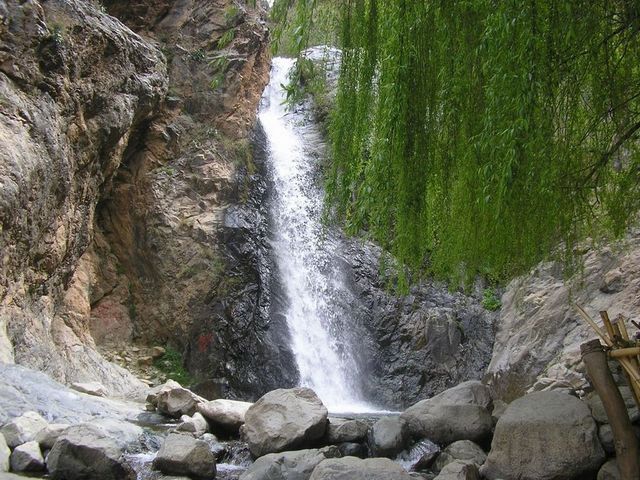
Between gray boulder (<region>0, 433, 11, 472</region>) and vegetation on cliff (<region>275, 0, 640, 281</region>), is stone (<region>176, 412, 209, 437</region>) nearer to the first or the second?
gray boulder (<region>0, 433, 11, 472</region>)

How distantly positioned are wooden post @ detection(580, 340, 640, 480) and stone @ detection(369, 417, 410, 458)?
270cm

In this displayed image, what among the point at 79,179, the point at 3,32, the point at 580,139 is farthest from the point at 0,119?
the point at 580,139

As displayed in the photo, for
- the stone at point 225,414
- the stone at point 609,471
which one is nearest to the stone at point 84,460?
the stone at point 225,414

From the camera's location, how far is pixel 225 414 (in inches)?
A: 296

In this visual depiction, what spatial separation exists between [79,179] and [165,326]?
12.5ft

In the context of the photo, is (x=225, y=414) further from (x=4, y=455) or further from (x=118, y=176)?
(x=118, y=176)

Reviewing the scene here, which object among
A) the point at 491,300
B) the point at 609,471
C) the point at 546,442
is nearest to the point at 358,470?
the point at 546,442

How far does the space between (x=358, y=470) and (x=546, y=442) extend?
1522 millimetres

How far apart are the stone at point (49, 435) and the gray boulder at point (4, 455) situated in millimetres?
301

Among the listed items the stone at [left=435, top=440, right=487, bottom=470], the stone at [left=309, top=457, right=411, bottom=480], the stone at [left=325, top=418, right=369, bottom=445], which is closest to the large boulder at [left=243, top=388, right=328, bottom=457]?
the stone at [left=325, top=418, right=369, bottom=445]

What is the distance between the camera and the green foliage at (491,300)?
13844 millimetres

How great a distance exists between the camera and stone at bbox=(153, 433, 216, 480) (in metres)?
5.60

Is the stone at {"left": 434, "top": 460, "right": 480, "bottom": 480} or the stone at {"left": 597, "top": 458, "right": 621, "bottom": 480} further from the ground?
the stone at {"left": 597, "top": 458, "right": 621, "bottom": 480}

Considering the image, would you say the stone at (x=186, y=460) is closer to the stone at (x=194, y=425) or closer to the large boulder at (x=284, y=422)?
the large boulder at (x=284, y=422)
